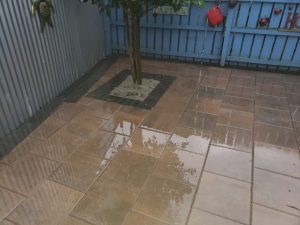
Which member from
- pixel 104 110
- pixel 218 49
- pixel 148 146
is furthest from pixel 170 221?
pixel 218 49

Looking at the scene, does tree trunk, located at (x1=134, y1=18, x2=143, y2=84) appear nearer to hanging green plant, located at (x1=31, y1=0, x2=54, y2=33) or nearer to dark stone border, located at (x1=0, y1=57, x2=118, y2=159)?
dark stone border, located at (x1=0, y1=57, x2=118, y2=159)

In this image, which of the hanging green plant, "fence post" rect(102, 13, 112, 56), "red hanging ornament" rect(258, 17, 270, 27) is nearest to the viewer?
the hanging green plant

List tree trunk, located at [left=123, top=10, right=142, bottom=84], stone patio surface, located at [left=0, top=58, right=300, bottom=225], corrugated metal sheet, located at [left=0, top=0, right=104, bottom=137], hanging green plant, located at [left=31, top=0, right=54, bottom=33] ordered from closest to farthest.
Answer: stone patio surface, located at [left=0, top=58, right=300, bottom=225] < corrugated metal sheet, located at [left=0, top=0, right=104, bottom=137] < hanging green plant, located at [left=31, top=0, right=54, bottom=33] < tree trunk, located at [left=123, top=10, right=142, bottom=84]

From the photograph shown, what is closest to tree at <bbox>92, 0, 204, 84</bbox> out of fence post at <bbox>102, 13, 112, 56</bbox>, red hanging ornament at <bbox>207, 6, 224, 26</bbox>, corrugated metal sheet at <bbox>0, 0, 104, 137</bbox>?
corrugated metal sheet at <bbox>0, 0, 104, 137</bbox>

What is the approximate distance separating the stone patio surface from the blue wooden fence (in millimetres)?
1138

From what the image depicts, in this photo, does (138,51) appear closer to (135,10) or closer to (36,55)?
(135,10)

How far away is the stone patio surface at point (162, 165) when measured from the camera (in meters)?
1.90

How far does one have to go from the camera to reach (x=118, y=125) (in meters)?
2.95

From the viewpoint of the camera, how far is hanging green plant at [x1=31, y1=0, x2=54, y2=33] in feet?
9.36

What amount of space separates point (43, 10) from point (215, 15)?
2.80 m

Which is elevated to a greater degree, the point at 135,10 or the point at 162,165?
the point at 135,10

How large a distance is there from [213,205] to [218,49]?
3389mm

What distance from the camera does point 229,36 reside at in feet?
14.3

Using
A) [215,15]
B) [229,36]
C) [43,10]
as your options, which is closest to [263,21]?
[229,36]
